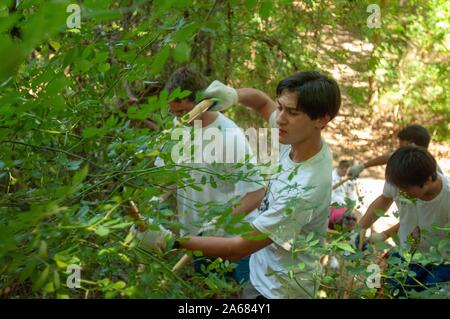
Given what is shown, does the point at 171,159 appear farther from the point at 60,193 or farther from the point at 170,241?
the point at 60,193

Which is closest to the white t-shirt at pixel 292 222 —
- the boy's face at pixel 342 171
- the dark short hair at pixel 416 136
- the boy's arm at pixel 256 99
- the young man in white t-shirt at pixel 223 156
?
the young man in white t-shirt at pixel 223 156

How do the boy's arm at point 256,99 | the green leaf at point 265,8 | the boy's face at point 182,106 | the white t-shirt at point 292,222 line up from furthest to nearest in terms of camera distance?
the boy's arm at point 256,99
the boy's face at point 182,106
the white t-shirt at point 292,222
the green leaf at point 265,8

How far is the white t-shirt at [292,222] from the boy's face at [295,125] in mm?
80

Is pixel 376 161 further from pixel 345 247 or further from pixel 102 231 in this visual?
Result: pixel 102 231

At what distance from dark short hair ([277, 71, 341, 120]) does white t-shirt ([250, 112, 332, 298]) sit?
13 centimetres

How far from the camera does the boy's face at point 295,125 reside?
214 centimetres

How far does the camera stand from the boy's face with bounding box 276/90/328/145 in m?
2.14

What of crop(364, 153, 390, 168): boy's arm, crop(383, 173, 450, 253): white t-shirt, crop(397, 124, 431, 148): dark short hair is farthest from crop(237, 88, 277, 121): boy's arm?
crop(364, 153, 390, 168): boy's arm

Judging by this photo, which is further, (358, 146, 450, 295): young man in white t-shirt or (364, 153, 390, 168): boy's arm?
(364, 153, 390, 168): boy's arm

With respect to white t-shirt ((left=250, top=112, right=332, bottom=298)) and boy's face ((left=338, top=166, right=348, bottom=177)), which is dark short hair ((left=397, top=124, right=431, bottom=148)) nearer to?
boy's face ((left=338, top=166, right=348, bottom=177))

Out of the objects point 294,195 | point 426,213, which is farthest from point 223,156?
point 426,213

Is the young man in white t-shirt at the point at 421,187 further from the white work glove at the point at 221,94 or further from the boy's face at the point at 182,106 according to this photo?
the boy's face at the point at 182,106

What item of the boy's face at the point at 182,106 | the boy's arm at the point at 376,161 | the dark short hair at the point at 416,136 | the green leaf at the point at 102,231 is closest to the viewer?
the green leaf at the point at 102,231

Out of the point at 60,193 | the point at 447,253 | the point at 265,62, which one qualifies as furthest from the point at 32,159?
the point at 265,62
